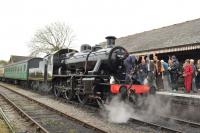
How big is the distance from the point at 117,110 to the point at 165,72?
350 cm

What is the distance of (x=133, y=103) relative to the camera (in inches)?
444

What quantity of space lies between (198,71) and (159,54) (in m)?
4.33

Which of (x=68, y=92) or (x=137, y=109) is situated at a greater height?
(x=68, y=92)

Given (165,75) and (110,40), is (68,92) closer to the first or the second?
(110,40)

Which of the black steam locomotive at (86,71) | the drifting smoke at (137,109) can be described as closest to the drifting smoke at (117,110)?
the drifting smoke at (137,109)

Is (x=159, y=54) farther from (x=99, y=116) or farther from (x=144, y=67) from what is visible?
(x=99, y=116)

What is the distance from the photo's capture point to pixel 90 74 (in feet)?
40.1

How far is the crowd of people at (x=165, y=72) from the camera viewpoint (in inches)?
460

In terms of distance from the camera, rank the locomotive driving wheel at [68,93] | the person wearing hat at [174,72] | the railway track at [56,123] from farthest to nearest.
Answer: the locomotive driving wheel at [68,93]
the person wearing hat at [174,72]
the railway track at [56,123]

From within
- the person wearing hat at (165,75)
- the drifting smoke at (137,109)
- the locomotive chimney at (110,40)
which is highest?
the locomotive chimney at (110,40)

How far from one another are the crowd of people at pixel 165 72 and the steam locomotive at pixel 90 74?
2.08 ft

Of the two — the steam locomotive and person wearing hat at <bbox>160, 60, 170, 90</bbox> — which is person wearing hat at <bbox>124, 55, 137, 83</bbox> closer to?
the steam locomotive

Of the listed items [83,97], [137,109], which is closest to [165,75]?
[137,109]

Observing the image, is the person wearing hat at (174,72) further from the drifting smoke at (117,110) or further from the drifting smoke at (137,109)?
the drifting smoke at (117,110)
